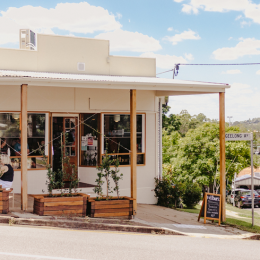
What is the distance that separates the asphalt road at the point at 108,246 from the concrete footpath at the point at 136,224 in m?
0.36

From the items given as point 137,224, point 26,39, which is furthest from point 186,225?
point 26,39

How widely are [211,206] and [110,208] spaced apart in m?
2.87

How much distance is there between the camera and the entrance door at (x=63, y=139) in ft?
40.3

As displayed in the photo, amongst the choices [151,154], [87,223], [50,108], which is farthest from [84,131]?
[87,223]

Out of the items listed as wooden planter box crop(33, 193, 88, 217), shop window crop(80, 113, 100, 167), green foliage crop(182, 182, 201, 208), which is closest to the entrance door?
shop window crop(80, 113, 100, 167)

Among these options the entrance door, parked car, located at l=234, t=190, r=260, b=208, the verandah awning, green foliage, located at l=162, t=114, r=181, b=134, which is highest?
green foliage, located at l=162, t=114, r=181, b=134

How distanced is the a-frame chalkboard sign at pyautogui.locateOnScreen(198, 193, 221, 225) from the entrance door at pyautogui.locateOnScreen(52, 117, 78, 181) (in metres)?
4.99

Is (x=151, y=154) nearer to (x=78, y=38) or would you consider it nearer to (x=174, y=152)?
(x=78, y=38)

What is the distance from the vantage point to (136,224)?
8.61m

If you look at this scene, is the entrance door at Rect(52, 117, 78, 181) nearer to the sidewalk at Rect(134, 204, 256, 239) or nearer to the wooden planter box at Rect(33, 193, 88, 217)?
the sidewalk at Rect(134, 204, 256, 239)

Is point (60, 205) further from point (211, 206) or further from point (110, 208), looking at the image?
point (211, 206)

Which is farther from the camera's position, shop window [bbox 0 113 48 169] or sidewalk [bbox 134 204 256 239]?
shop window [bbox 0 113 48 169]

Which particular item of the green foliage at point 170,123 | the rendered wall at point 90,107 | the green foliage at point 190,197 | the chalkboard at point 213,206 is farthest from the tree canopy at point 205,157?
the chalkboard at point 213,206

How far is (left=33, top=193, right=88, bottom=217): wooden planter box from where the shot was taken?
27.6 feet
